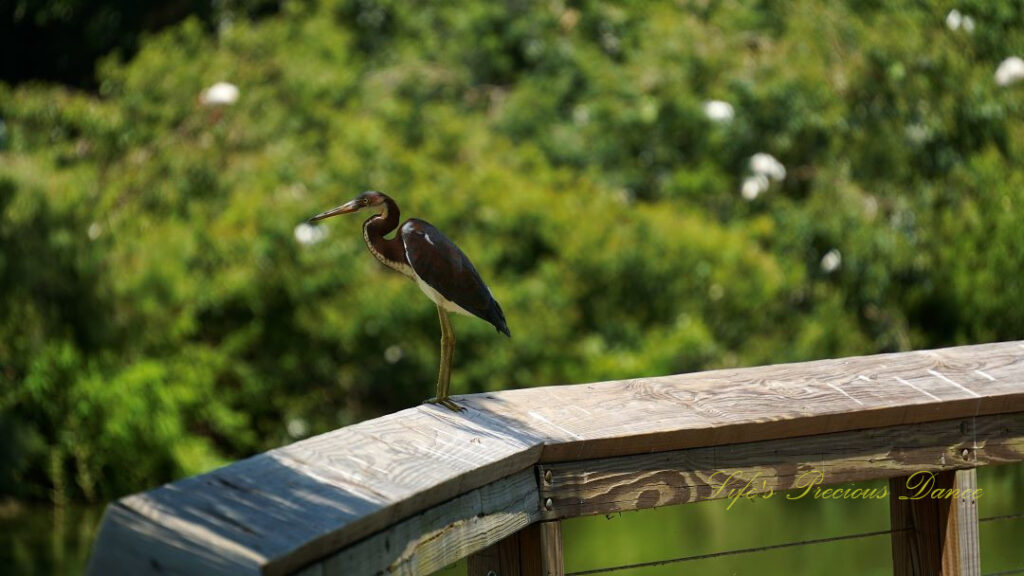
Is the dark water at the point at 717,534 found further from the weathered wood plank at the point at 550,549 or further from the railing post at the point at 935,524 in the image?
the weathered wood plank at the point at 550,549

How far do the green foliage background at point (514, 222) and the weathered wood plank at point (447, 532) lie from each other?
5906mm

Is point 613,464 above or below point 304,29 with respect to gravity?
below

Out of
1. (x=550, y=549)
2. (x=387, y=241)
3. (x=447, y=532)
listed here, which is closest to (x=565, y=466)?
(x=550, y=549)

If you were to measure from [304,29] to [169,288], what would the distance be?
169 inches

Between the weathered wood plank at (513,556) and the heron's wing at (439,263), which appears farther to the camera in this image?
the heron's wing at (439,263)

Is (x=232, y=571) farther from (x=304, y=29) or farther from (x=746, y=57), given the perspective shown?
(x=304, y=29)

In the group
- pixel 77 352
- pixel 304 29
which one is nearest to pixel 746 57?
pixel 304 29

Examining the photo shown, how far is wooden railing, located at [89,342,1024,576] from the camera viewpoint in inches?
46.0

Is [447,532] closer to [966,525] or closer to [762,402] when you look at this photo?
[762,402]

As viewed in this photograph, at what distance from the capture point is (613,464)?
1805 mm

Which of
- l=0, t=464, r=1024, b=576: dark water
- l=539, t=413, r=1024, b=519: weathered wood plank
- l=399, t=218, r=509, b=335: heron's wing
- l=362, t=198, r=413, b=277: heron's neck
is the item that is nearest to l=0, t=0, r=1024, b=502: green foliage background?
l=0, t=464, r=1024, b=576: dark water

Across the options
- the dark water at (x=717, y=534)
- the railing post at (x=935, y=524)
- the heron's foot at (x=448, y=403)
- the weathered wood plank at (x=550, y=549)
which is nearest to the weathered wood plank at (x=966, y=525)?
the railing post at (x=935, y=524)

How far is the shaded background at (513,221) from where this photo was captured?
317 inches

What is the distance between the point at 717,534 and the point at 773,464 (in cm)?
586
